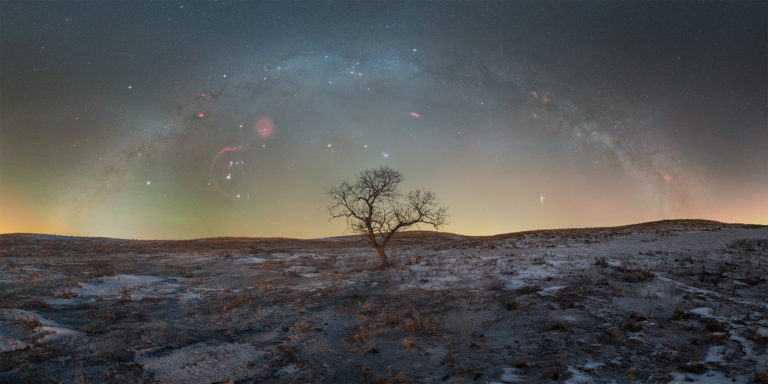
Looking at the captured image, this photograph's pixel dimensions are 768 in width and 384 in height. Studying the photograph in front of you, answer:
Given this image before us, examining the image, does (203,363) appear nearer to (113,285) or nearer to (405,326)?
(405,326)

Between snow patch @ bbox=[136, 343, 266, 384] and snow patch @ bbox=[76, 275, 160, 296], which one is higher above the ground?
snow patch @ bbox=[76, 275, 160, 296]

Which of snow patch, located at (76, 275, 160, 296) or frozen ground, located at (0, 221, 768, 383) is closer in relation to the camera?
frozen ground, located at (0, 221, 768, 383)

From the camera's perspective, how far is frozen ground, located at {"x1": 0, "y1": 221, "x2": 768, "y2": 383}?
6578 millimetres

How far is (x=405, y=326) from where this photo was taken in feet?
30.6

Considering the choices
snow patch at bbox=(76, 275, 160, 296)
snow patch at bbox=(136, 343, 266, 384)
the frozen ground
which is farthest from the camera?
snow patch at bbox=(76, 275, 160, 296)

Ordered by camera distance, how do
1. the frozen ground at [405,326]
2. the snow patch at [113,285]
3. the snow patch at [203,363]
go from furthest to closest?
the snow patch at [113,285] → the frozen ground at [405,326] → the snow patch at [203,363]

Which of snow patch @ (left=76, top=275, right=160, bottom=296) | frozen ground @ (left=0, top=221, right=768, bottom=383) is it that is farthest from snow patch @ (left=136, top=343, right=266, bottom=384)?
snow patch @ (left=76, top=275, right=160, bottom=296)

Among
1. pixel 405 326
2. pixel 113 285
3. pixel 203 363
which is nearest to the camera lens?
pixel 203 363

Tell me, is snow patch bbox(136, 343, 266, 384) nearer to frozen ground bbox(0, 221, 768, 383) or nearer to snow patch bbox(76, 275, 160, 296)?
frozen ground bbox(0, 221, 768, 383)

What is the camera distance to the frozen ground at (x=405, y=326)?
21.6 feet

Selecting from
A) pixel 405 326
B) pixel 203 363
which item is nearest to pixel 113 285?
pixel 203 363

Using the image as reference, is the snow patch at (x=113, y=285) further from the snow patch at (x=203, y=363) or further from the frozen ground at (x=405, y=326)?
the snow patch at (x=203, y=363)

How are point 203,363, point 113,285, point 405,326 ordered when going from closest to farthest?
1. point 203,363
2. point 405,326
3. point 113,285

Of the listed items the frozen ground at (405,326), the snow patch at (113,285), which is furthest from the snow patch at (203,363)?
the snow patch at (113,285)
